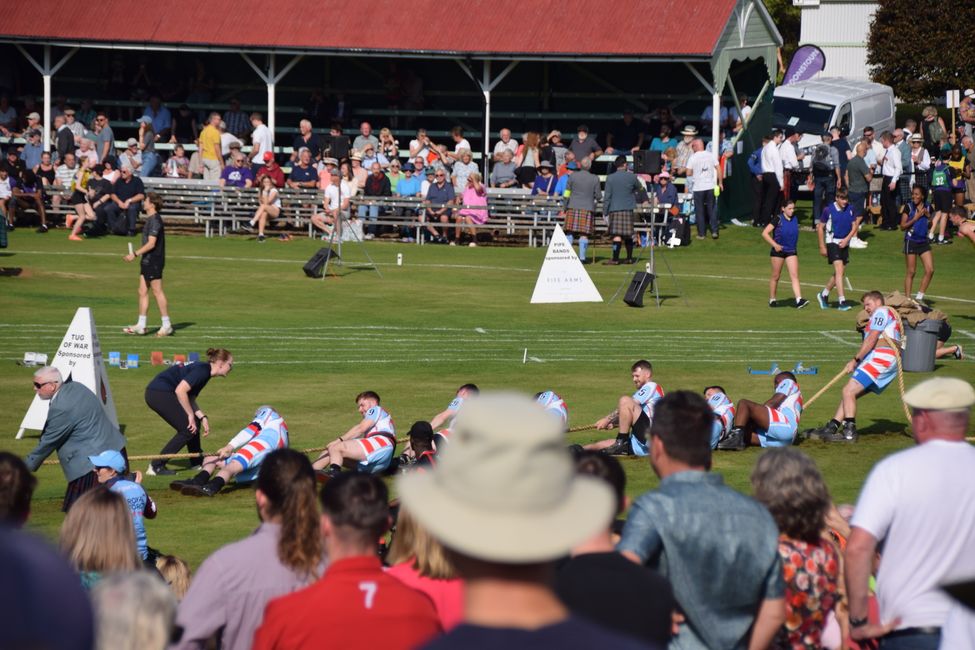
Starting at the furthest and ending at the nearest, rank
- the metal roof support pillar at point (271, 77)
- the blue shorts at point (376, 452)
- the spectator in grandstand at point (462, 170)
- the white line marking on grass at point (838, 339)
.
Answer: the metal roof support pillar at point (271, 77)
the spectator in grandstand at point (462, 170)
the white line marking on grass at point (838, 339)
the blue shorts at point (376, 452)

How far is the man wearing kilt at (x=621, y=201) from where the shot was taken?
99.1ft

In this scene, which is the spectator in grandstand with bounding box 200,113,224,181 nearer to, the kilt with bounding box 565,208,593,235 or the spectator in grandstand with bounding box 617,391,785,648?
the kilt with bounding box 565,208,593,235

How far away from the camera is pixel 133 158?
37688mm

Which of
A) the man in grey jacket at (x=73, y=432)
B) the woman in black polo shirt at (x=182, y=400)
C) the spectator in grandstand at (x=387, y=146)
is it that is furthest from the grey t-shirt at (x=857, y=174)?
the man in grey jacket at (x=73, y=432)

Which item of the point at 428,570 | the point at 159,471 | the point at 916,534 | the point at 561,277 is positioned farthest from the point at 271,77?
the point at 916,534

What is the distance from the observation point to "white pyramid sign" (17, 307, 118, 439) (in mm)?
16156

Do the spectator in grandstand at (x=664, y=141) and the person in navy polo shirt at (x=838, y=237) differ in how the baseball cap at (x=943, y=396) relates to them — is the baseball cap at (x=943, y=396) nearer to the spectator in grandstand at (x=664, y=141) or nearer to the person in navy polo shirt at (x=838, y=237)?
the person in navy polo shirt at (x=838, y=237)

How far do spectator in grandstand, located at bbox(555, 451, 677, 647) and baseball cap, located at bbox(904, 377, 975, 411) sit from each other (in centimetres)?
202

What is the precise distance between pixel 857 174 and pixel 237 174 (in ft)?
47.5

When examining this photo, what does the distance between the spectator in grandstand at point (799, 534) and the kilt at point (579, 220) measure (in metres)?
24.6

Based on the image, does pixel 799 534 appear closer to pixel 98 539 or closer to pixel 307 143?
pixel 98 539

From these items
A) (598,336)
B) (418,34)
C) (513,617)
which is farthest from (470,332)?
(513,617)

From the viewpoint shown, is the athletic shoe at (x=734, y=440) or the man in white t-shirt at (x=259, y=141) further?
the man in white t-shirt at (x=259, y=141)

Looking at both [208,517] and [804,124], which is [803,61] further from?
[208,517]
